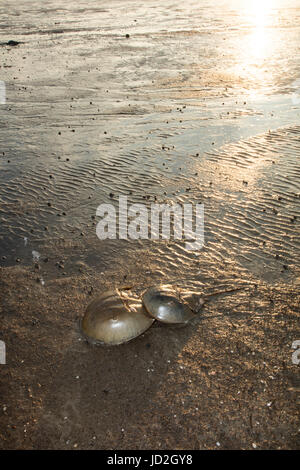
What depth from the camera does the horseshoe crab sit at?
495 cm

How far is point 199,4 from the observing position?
3250 centimetres

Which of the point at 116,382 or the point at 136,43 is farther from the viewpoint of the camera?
the point at 136,43

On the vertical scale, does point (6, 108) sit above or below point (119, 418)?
above

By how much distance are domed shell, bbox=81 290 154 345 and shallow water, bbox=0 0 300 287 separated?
125 cm

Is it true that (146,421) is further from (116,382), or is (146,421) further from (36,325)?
(36,325)

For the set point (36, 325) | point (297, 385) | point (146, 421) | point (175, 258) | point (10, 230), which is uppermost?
point (10, 230)

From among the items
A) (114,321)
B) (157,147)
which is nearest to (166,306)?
(114,321)

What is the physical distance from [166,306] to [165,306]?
0.05 ft

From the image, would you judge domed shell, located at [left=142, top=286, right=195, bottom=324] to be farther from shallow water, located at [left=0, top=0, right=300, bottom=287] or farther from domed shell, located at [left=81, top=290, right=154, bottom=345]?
shallow water, located at [left=0, top=0, right=300, bottom=287]

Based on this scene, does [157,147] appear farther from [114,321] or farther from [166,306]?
[114,321]

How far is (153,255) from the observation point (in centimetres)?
656
